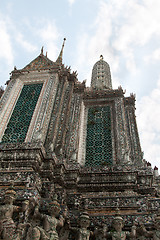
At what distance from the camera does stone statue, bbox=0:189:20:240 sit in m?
6.04

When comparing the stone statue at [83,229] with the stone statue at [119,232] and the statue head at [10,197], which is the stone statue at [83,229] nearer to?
the stone statue at [119,232]

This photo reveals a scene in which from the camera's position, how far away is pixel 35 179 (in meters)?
8.45

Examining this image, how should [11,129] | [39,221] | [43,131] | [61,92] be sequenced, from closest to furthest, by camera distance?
[39,221], [43,131], [11,129], [61,92]

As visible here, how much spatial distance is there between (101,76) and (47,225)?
1684 cm

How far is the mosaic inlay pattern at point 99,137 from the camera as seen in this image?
12.7 m

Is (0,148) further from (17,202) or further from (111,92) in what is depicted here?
(111,92)

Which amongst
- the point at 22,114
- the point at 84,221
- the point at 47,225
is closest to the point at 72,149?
the point at 22,114

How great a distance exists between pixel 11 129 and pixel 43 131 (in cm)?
189

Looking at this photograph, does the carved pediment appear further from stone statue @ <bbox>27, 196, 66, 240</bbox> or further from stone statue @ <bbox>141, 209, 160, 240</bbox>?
stone statue @ <bbox>141, 209, 160, 240</bbox>

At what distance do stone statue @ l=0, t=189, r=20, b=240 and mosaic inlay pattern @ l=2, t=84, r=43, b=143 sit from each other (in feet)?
16.6

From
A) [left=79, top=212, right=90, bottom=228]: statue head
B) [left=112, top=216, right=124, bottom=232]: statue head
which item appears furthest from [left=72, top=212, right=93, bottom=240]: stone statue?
[left=112, top=216, right=124, bottom=232]: statue head

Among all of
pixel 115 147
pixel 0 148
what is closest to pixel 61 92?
pixel 115 147

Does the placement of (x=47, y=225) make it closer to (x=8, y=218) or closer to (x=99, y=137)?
(x=8, y=218)

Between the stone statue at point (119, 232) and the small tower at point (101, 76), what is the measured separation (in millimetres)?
13752
